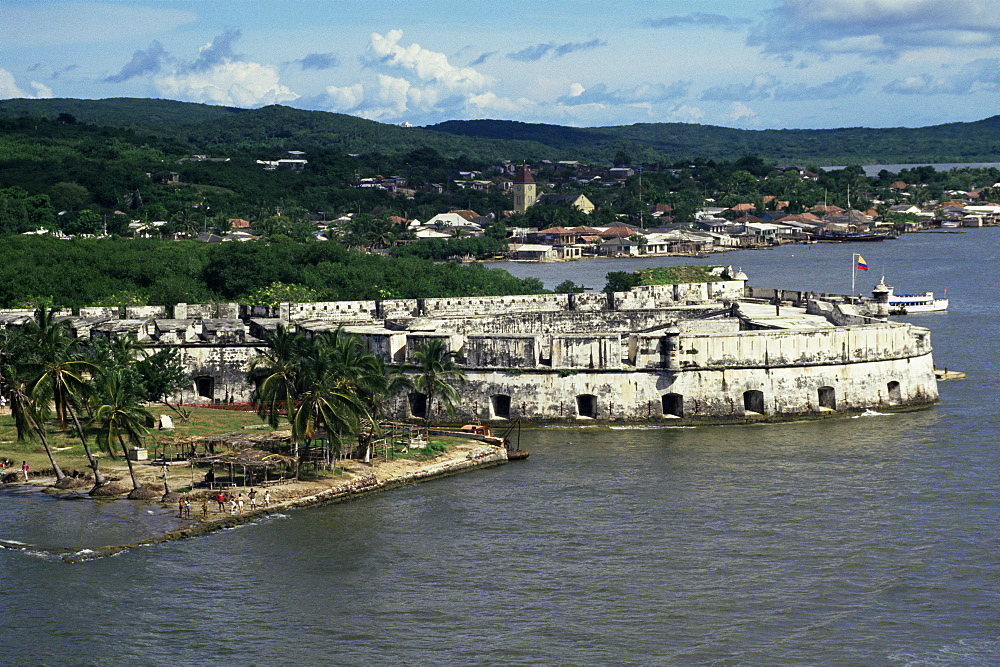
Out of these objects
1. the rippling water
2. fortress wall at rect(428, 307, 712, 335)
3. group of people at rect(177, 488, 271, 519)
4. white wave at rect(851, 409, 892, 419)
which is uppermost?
fortress wall at rect(428, 307, 712, 335)

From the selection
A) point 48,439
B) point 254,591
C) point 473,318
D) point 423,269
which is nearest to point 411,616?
point 254,591

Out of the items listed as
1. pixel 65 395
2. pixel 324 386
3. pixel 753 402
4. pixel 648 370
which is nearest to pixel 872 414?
pixel 753 402

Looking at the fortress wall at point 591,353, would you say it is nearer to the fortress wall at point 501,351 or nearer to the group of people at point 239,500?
the fortress wall at point 501,351

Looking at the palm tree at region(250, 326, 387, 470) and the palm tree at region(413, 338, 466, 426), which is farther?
the palm tree at region(413, 338, 466, 426)

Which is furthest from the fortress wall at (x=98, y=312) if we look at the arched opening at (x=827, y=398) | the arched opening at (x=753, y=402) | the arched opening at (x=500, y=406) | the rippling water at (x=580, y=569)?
the arched opening at (x=827, y=398)

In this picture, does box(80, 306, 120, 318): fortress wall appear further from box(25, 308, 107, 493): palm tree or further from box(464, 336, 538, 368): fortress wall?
box(25, 308, 107, 493): palm tree

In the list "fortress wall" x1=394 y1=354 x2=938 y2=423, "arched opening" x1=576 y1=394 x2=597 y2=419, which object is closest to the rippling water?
"fortress wall" x1=394 y1=354 x2=938 y2=423

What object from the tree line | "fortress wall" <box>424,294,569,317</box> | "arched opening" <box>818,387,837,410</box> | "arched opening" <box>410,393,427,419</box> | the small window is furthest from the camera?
"fortress wall" <box>424,294,569,317</box>

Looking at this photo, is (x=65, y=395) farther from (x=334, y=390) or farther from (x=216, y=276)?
(x=216, y=276)
